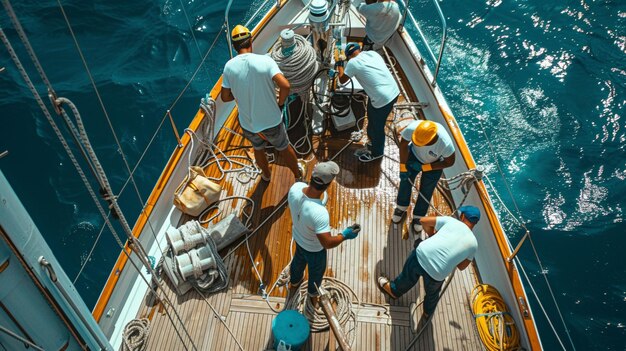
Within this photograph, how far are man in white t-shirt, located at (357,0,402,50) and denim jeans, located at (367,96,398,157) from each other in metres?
1.49

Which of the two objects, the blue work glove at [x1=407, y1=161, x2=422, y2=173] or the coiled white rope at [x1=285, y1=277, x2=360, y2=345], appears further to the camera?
the blue work glove at [x1=407, y1=161, x2=422, y2=173]

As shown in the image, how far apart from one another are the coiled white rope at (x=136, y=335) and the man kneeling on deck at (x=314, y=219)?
1549 mm

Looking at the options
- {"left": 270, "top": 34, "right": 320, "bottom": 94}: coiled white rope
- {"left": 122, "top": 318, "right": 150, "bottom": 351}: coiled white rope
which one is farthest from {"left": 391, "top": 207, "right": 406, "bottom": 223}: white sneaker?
{"left": 122, "top": 318, "right": 150, "bottom": 351}: coiled white rope

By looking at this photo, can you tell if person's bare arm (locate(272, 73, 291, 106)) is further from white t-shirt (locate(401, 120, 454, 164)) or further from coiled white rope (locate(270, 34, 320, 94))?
white t-shirt (locate(401, 120, 454, 164))

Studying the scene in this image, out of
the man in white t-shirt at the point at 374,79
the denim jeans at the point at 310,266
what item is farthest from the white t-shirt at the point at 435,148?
the denim jeans at the point at 310,266

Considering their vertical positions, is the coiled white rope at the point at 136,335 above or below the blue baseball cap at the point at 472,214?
below

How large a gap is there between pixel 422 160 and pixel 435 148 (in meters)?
0.22

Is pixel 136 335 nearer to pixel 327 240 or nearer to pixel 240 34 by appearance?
pixel 327 240

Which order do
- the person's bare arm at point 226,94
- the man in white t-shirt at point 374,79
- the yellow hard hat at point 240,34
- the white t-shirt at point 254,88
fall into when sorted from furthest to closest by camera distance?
the man in white t-shirt at point 374,79 < the person's bare arm at point 226,94 < the yellow hard hat at point 240,34 < the white t-shirt at point 254,88

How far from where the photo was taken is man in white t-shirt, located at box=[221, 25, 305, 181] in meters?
4.13

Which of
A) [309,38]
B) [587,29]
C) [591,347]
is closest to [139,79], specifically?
[309,38]

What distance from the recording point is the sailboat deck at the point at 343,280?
13.1 feet

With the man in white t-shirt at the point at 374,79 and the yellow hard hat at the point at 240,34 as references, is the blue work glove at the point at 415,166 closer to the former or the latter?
the man in white t-shirt at the point at 374,79

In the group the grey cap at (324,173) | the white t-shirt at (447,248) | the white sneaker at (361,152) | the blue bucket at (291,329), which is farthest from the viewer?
the white sneaker at (361,152)
